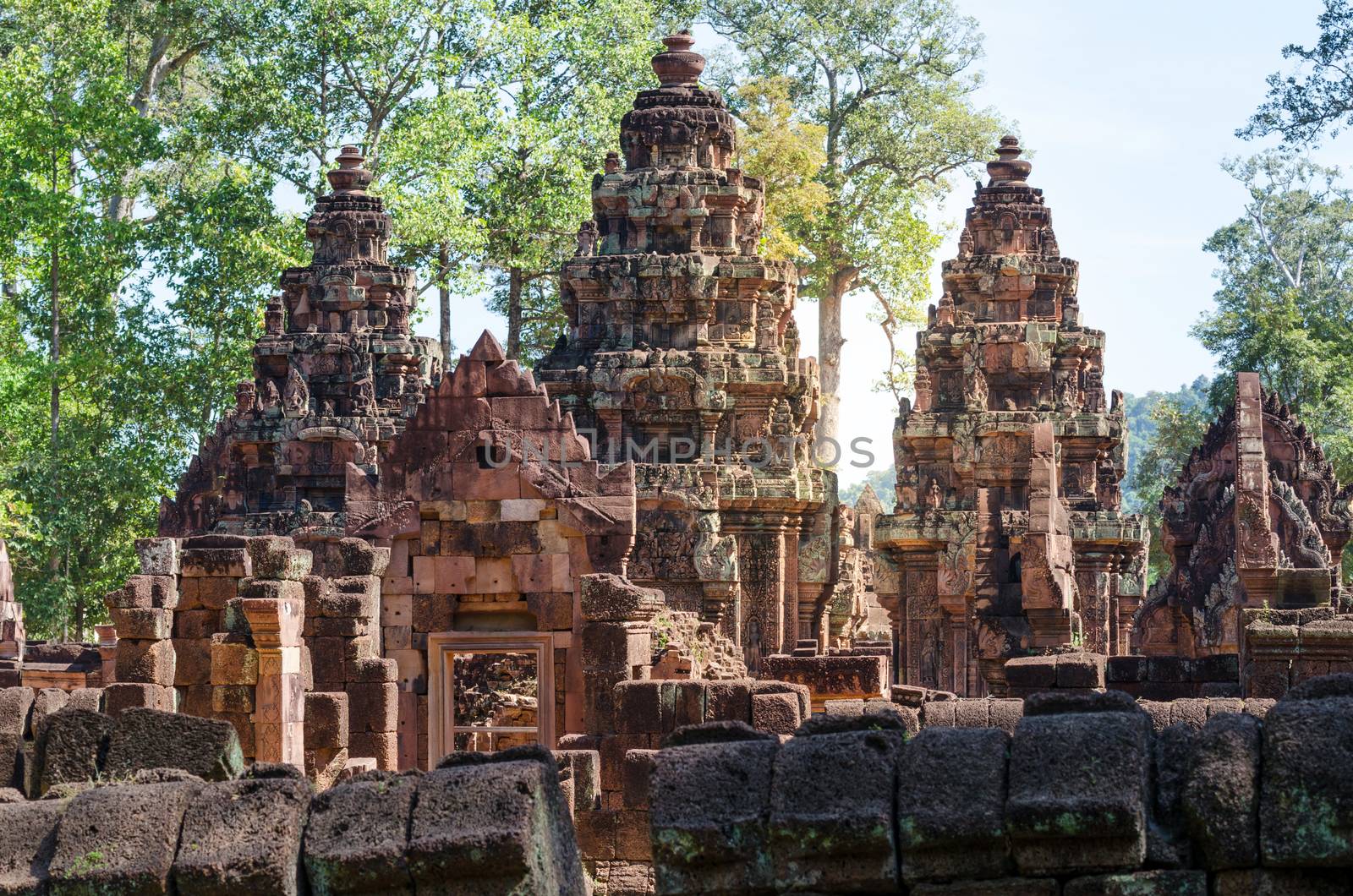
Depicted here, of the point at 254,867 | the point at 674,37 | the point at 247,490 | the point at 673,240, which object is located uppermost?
the point at 674,37

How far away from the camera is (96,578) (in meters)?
35.7

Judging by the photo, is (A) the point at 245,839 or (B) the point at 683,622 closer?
(A) the point at 245,839

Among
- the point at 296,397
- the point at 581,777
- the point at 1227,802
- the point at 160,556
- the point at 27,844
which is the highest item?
the point at 296,397

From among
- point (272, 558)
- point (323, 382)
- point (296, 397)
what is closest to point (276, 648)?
point (272, 558)

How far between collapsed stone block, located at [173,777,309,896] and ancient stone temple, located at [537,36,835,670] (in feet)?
66.9

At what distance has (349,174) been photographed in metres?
37.3

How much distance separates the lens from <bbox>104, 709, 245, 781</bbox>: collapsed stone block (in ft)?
23.5

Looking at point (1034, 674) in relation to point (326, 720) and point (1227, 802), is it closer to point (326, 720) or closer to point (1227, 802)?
point (326, 720)

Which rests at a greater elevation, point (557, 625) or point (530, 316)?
point (530, 316)

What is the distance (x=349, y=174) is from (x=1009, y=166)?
38.4 ft

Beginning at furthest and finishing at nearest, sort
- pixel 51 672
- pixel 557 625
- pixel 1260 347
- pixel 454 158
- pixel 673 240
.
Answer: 1. pixel 1260 347
2. pixel 454 158
3. pixel 673 240
4. pixel 51 672
5. pixel 557 625

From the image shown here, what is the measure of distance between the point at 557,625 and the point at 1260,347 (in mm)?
28941

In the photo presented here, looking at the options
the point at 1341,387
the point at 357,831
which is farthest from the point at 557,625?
the point at 1341,387

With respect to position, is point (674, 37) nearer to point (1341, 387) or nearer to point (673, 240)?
point (673, 240)
